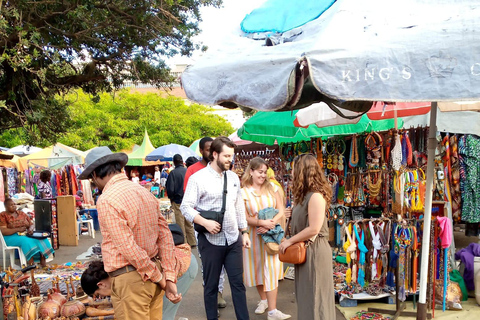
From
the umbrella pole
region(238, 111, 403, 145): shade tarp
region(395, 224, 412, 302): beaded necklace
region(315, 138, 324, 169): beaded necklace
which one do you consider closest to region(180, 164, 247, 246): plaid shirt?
the umbrella pole

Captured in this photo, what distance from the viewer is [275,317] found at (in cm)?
514

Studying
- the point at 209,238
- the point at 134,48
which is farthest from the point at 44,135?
the point at 209,238

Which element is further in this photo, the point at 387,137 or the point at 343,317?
the point at 387,137

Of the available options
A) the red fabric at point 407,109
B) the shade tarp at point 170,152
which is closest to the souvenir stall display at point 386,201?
the red fabric at point 407,109

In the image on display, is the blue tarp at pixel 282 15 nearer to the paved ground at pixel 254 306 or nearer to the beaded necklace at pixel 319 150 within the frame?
the paved ground at pixel 254 306

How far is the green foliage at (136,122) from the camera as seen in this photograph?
92.1 ft

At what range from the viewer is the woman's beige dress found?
3881 millimetres

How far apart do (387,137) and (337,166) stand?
4.52ft

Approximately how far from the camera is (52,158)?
58.5ft

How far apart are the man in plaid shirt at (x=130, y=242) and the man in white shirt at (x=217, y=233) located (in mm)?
1026

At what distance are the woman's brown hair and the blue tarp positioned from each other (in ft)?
4.10

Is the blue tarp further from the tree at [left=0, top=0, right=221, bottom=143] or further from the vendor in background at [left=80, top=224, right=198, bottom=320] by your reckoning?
the tree at [left=0, top=0, right=221, bottom=143]

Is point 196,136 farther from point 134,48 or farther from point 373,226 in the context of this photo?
point 373,226

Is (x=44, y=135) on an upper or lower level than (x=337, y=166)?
upper
